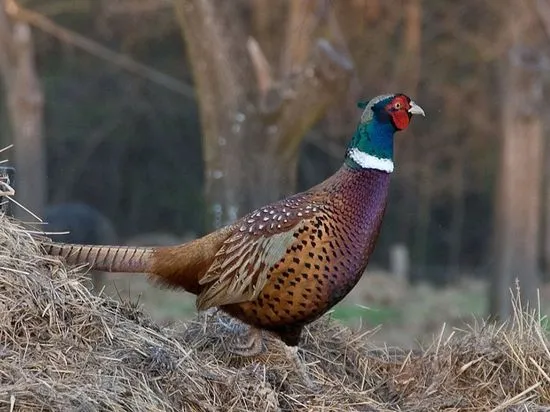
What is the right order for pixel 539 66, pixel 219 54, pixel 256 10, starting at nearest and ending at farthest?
pixel 219 54 → pixel 539 66 → pixel 256 10

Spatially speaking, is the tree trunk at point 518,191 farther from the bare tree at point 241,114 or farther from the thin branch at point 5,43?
the thin branch at point 5,43

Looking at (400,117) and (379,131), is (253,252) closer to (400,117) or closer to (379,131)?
(379,131)

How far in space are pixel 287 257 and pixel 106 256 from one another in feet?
2.82

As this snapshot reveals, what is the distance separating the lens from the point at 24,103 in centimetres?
1227

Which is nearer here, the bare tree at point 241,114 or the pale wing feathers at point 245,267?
the pale wing feathers at point 245,267

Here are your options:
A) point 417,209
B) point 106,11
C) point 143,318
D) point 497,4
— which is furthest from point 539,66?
point 417,209

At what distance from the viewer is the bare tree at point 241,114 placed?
8227 mm

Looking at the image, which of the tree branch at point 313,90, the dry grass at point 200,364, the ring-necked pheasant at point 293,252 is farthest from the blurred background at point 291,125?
Answer: the dry grass at point 200,364

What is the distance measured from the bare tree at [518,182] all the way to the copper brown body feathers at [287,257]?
24.8 ft

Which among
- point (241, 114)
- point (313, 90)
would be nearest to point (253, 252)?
point (313, 90)

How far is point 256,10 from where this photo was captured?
1146 cm

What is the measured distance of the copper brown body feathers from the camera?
15.0 ft

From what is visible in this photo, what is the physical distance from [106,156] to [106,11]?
19.8ft

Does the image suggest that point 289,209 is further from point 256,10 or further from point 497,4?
point 497,4
